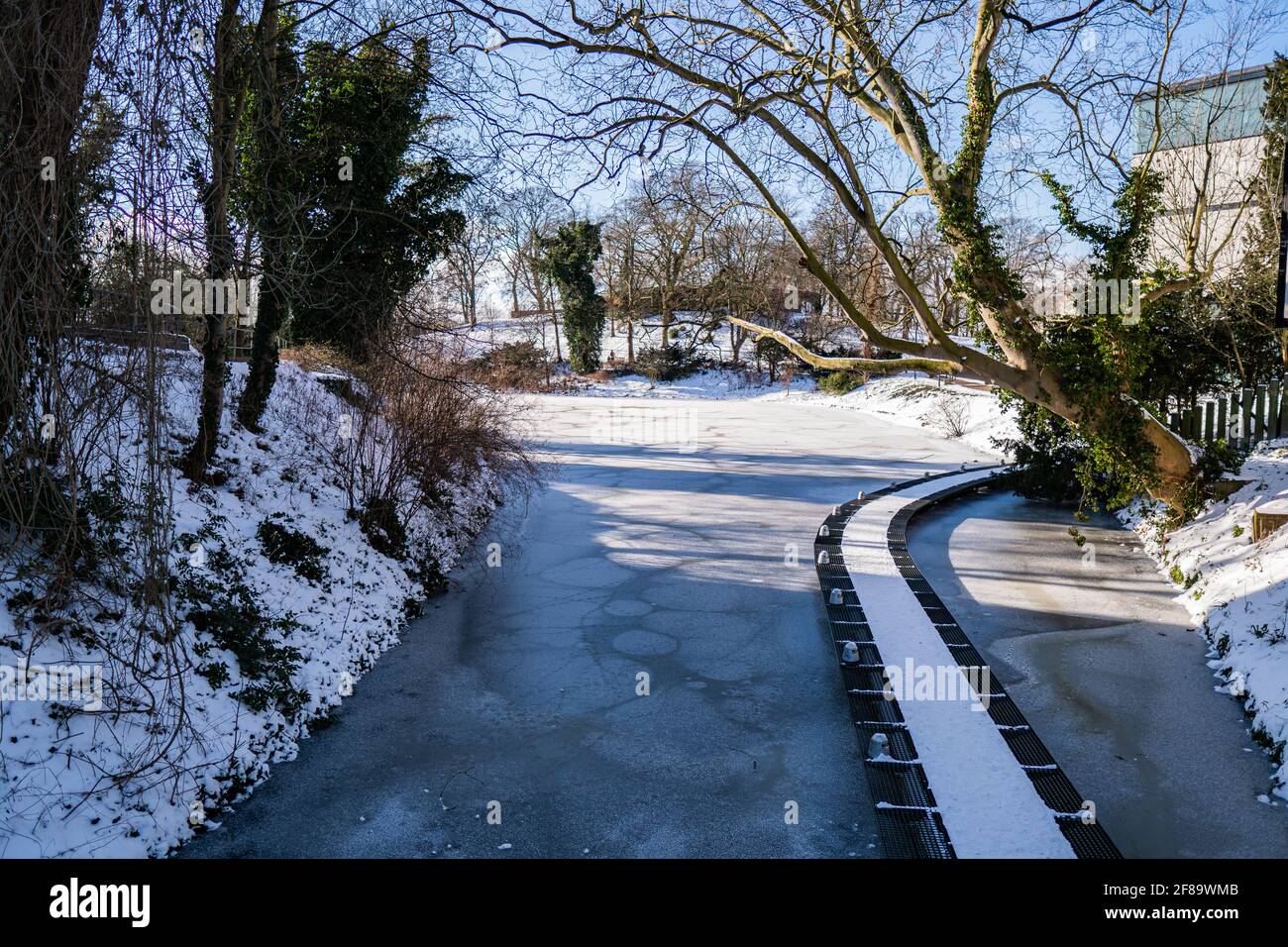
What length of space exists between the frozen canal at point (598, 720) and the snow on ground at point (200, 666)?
0.98 feet

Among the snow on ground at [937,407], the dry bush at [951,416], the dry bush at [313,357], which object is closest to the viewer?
the dry bush at [313,357]

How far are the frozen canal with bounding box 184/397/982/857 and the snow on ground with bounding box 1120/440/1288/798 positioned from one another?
298 centimetres

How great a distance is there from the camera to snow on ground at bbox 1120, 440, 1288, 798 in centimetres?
637

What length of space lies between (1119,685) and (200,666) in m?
6.94

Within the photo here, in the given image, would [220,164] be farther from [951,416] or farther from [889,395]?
[889,395]

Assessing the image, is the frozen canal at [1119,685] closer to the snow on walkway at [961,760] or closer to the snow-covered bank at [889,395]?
the snow on walkway at [961,760]

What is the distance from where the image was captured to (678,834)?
16.2ft

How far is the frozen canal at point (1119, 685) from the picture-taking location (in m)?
5.02

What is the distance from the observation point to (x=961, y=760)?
5.53 meters

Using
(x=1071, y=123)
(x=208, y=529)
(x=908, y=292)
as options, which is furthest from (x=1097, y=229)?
(x=208, y=529)

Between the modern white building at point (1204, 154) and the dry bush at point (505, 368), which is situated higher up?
the modern white building at point (1204, 154)

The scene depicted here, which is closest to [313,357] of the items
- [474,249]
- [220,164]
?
[474,249]

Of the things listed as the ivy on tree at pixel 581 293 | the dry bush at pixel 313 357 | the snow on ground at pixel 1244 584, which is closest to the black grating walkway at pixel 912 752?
the snow on ground at pixel 1244 584
